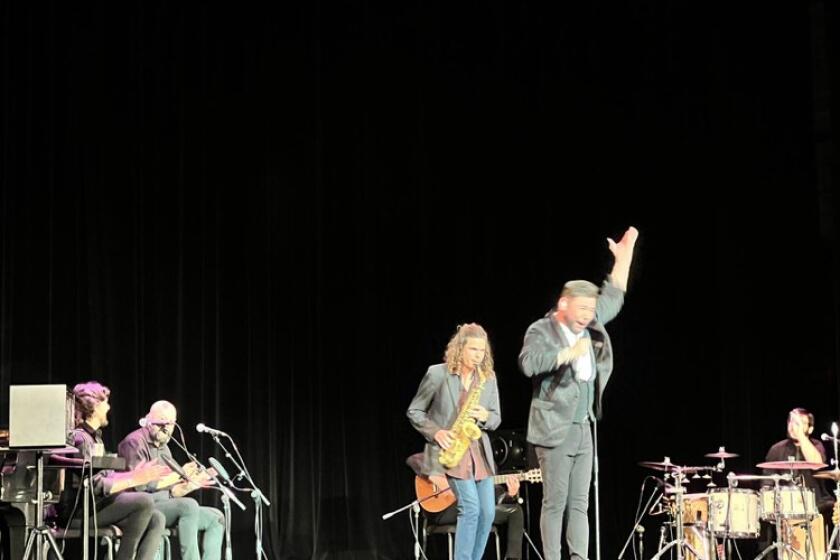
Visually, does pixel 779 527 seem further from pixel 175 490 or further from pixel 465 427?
pixel 175 490

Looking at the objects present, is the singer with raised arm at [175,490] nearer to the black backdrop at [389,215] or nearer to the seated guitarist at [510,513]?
the black backdrop at [389,215]

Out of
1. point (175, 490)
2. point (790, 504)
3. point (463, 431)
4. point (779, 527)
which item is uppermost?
point (463, 431)

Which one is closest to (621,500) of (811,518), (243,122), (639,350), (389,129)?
(639,350)

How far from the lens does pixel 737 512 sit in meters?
8.07

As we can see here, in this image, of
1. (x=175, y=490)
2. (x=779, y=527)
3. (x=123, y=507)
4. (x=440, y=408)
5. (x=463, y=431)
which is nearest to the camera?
(x=463, y=431)

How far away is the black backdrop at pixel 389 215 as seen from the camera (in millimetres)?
8391

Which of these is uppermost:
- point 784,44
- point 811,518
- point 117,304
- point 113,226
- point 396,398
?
point 784,44

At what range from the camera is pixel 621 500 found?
9500 mm

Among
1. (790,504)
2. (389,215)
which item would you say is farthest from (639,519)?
(389,215)

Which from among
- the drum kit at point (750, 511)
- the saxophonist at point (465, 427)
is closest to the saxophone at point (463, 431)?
the saxophonist at point (465, 427)

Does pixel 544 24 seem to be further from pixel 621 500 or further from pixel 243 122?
pixel 621 500

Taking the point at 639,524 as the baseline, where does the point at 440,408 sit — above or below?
above

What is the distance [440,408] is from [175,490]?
1.87 m

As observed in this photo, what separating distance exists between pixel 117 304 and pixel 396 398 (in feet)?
6.82
